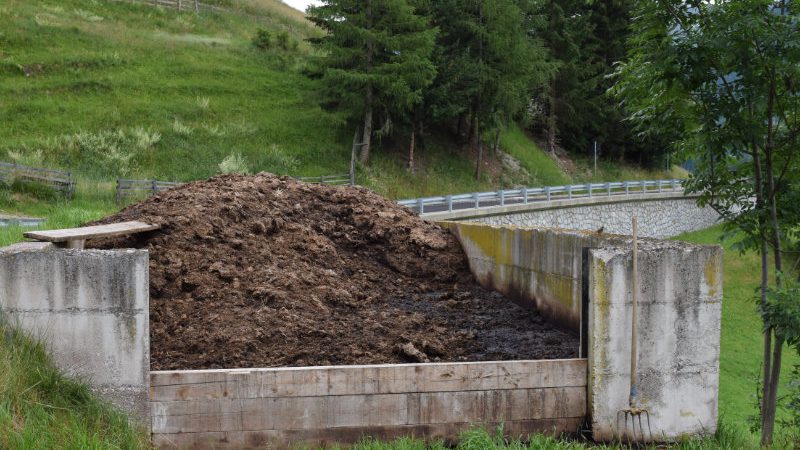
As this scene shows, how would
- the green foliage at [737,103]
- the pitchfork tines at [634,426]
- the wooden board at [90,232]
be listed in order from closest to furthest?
the pitchfork tines at [634,426] → the green foliage at [737,103] → the wooden board at [90,232]

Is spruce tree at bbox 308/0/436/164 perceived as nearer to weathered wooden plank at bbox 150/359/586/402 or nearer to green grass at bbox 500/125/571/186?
green grass at bbox 500/125/571/186

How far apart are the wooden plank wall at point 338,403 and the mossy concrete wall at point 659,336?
0.58 meters

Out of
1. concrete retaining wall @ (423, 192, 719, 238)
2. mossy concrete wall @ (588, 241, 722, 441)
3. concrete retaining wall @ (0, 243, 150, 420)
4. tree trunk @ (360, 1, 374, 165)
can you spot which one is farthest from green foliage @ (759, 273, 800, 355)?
tree trunk @ (360, 1, 374, 165)

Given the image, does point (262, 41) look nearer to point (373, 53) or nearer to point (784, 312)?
point (373, 53)

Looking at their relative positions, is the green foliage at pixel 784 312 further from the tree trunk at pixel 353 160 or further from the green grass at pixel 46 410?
the tree trunk at pixel 353 160

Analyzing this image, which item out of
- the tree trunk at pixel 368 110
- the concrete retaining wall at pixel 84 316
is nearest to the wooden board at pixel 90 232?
the concrete retaining wall at pixel 84 316

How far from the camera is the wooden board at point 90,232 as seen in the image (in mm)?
7414

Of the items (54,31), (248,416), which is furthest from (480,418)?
(54,31)

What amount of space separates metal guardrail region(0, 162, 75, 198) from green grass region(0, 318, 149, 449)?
59.2ft

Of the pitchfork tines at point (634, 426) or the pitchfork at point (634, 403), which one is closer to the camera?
the pitchfork at point (634, 403)

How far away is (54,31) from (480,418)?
40030 millimetres

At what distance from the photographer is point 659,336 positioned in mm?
6742

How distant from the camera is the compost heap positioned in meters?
7.54

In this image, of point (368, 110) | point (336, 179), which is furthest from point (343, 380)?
point (368, 110)
